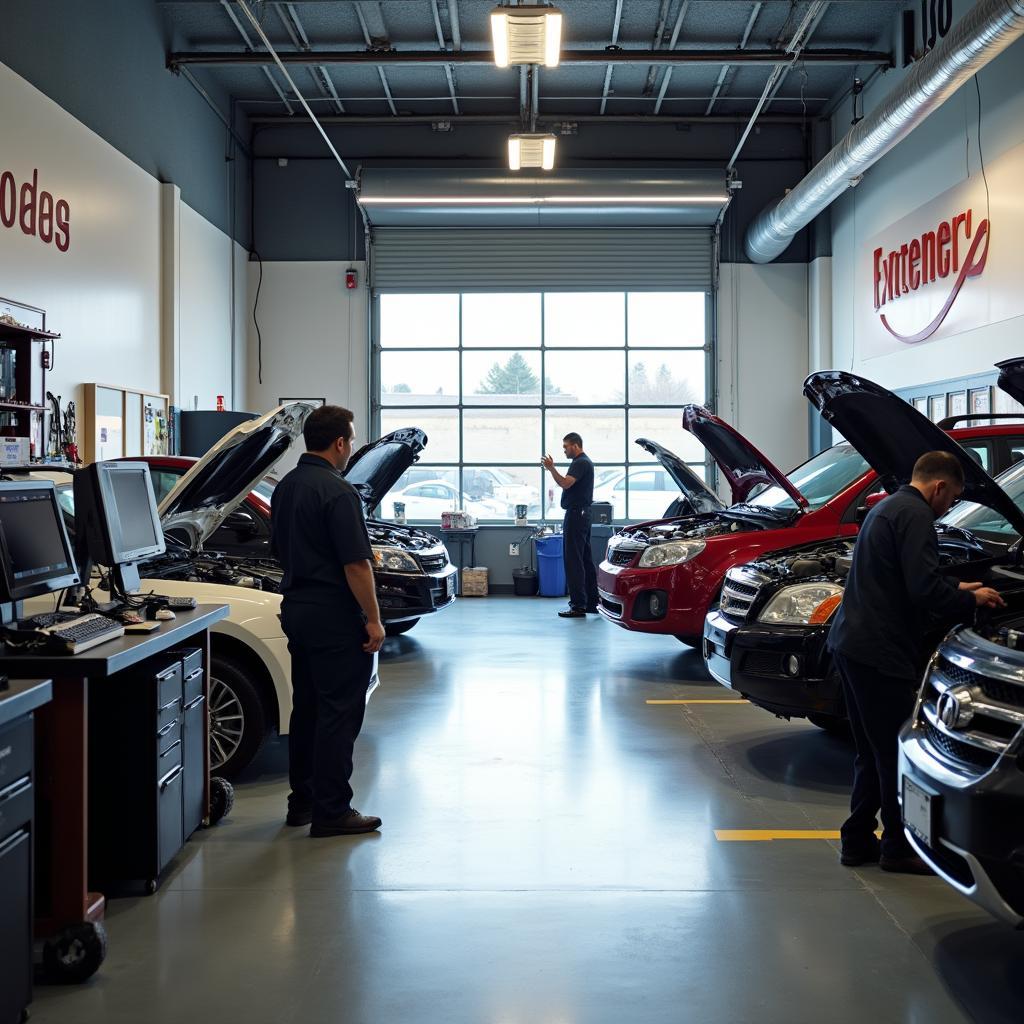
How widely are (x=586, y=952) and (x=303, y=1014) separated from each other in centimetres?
88

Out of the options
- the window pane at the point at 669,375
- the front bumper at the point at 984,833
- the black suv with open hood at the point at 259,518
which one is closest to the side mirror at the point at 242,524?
the black suv with open hood at the point at 259,518

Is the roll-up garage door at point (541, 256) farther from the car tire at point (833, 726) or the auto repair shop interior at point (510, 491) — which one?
the car tire at point (833, 726)

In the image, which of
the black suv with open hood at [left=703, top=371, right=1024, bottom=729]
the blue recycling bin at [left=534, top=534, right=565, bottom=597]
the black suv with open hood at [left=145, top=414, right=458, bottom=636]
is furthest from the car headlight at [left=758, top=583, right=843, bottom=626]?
the blue recycling bin at [left=534, top=534, right=565, bottom=597]

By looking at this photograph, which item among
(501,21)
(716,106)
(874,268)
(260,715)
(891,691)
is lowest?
(260,715)

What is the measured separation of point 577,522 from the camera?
11.7m

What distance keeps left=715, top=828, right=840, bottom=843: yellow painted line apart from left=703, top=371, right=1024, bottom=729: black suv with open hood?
65cm

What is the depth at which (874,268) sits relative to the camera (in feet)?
42.3

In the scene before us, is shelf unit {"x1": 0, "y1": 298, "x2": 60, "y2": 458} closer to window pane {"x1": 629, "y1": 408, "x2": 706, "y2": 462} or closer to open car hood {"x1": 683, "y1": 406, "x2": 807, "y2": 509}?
open car hood {"x1": 683, "y1": 406, "x2": 807, "y2": 509}

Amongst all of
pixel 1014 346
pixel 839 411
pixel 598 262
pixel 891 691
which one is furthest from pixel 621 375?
pixel 891 691

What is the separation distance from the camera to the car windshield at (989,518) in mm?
5062

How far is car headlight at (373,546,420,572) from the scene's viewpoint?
8.40 meters

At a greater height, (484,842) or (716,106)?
(716,106)

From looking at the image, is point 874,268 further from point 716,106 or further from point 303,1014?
point 303,1014

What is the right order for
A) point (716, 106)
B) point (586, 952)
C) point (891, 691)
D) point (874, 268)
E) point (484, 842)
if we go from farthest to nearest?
point (716, 106) → point (874, 268) → point (484, 842) → point (891, 691) → point (586, 952)
